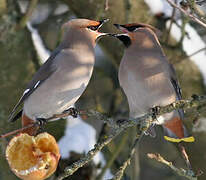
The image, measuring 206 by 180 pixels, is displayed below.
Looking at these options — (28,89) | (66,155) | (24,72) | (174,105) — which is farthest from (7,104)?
(174,105)

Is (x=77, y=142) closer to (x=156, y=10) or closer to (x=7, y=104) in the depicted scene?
(x=7, y=104)

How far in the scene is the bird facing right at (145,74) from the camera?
112 inches

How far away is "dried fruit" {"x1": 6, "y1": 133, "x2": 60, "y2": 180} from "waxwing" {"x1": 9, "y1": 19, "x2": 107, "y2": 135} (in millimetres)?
499

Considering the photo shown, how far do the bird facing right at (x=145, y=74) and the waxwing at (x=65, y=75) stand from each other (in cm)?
21

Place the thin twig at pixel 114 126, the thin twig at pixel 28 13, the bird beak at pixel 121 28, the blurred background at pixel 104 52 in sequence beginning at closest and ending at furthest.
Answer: the thin twig at pixel 114 126, the bird beak at pixel 121 28, the blurred background at pixel 104 52, the thin twig at pixel 28 13

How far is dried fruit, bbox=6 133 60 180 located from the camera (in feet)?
7.27

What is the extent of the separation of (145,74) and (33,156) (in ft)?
2.85

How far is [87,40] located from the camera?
3016 millimetres

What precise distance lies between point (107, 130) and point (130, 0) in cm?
145

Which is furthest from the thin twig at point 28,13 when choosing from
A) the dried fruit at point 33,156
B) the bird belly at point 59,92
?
the dried fruit at point 33,156

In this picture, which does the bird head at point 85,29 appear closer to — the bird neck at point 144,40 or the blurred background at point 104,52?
the bird neck at point 144,40

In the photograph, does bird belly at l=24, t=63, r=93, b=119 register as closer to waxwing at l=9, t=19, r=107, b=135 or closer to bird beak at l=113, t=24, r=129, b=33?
waxwing at l=9, t=19, r=107, b=135

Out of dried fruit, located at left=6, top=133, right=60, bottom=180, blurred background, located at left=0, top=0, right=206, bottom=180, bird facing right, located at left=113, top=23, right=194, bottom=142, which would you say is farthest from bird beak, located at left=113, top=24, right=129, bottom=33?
dried fruit, located at left=6, top=133, right=60, bottom=180

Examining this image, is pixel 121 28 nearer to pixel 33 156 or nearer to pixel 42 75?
pixel 42 75
